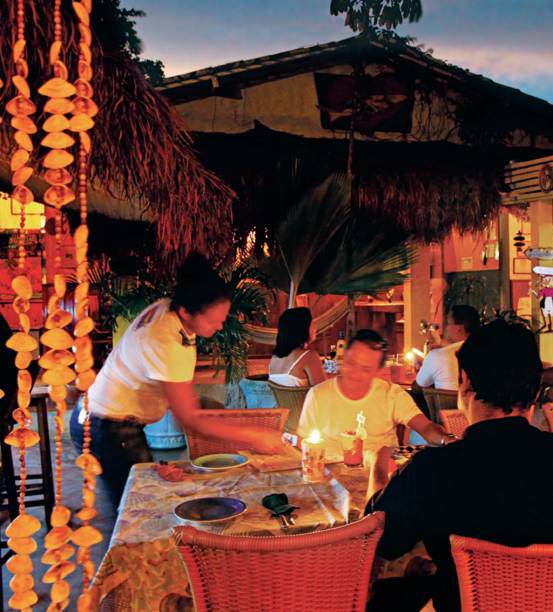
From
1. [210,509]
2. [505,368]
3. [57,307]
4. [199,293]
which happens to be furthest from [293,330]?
[57,307]

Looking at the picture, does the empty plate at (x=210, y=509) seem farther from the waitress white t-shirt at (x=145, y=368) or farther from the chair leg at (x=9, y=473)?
the chair leg at (x=9, y=473)

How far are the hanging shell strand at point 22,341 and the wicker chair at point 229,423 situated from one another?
2.51m

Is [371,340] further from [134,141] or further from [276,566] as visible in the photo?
[276,566]

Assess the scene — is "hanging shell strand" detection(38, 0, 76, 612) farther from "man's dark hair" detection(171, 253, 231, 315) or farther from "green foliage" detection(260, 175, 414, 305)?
"green foliage" detection(260, 175, 414, 305)

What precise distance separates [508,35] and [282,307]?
22.9ft

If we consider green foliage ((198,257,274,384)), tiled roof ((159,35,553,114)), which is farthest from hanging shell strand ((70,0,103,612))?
tiled roof ((159,35,553,114))

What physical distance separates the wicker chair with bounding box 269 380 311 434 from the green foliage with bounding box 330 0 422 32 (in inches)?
132

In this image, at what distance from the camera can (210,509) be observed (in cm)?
229

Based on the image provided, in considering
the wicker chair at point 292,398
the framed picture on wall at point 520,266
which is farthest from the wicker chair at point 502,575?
the framed picture on wall at point 520,266

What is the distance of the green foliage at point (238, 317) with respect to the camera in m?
6.14

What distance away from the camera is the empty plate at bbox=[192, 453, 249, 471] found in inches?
111

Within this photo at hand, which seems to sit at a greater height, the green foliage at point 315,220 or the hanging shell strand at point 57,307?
the green foliage at point 315,220

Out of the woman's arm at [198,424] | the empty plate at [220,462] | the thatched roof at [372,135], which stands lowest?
the empty plate at [220,462]

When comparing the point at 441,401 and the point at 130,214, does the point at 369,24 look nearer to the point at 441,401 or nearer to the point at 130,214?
the point at 130,214
